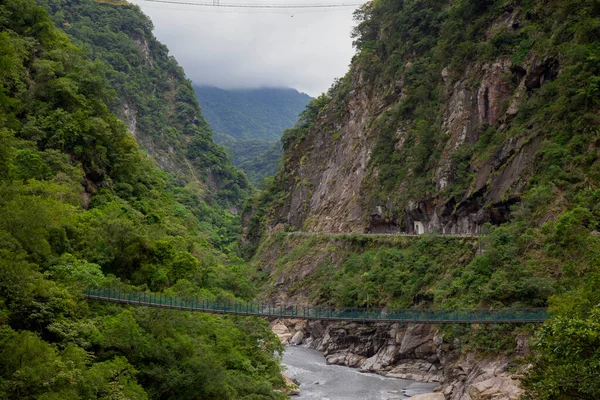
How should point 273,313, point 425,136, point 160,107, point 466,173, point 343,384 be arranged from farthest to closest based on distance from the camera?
point 160,107
point 425,136
point 466,173
point 343,384
point 273,313

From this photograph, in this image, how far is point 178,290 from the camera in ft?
84.9

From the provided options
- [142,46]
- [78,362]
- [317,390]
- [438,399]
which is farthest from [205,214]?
[78,362]

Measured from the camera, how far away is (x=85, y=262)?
22.6 metres

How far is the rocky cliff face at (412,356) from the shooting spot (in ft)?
74.5

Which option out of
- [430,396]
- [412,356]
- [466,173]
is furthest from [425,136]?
[430,396]

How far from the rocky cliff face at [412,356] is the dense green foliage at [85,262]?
7260mm

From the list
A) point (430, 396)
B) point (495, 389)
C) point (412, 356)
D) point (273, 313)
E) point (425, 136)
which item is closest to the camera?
point (495, 389)

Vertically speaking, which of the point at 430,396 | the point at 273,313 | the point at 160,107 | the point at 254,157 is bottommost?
the point at 430,396

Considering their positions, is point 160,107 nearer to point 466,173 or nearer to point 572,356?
point 466,173

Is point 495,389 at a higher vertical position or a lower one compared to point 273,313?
lower

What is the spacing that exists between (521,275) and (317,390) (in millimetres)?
11509

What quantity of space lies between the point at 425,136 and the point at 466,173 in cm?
651

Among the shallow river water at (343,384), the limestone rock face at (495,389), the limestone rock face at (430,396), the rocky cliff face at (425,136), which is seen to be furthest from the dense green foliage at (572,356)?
the rocky cliff face at (425,136)

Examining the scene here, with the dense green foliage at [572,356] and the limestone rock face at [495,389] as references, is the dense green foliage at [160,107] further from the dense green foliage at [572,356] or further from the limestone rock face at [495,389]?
the dense green foliage at [572,356]
